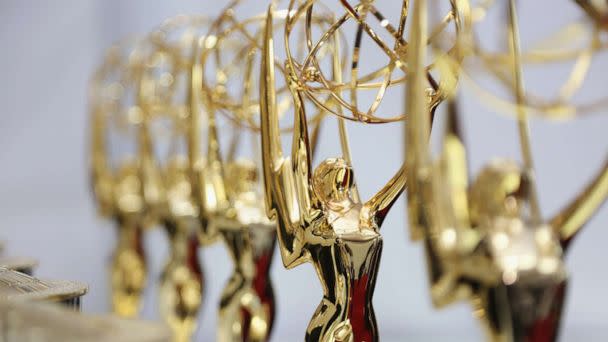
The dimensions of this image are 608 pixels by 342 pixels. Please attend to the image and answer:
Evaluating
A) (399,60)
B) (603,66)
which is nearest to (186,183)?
(399,60)

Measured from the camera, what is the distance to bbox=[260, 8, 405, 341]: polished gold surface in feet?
2.78

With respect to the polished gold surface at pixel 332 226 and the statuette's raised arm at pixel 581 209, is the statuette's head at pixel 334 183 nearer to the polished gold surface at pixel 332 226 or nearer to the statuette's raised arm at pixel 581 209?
the polished gold surface at pixel 332 226

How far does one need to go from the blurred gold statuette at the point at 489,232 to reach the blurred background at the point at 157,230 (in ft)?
5.67

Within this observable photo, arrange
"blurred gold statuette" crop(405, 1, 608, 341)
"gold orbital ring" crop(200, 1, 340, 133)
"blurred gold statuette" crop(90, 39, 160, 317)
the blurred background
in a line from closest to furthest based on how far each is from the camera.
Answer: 1. "blurred gold statuette" crop(405, 1, 608, 341)
2. "gold orbital ring" crop(200, 1, 340, 133)
3. "blurred gold statuette" crop(90, 39, 160, 317)
4. the blurred background

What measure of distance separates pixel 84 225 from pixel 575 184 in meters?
1.85

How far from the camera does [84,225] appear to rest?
3.38 metres

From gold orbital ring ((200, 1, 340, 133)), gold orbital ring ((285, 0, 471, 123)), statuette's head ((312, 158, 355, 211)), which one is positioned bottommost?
statuette's head ((312, 158, 355, 211))

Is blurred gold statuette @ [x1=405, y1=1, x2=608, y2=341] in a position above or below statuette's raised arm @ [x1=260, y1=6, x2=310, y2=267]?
below

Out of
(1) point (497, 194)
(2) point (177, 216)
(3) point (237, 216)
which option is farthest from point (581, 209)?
(2) point (177, 216)

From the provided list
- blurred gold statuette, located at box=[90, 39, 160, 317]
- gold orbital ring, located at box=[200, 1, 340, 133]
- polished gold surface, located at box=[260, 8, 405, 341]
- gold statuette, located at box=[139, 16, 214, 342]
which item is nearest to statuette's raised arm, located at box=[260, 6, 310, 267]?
polished gold surface, located at box=[260, 8, 405, 341]

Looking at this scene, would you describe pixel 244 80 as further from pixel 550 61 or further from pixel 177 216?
pixel 550 61

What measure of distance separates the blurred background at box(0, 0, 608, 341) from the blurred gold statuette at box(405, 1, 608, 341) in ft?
5.67

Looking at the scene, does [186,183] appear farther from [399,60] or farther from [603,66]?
[603,66]

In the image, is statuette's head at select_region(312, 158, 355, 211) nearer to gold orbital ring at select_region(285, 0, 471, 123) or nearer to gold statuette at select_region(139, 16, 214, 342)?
gold orbital ring at select_region(285, 0, 471, 123)
